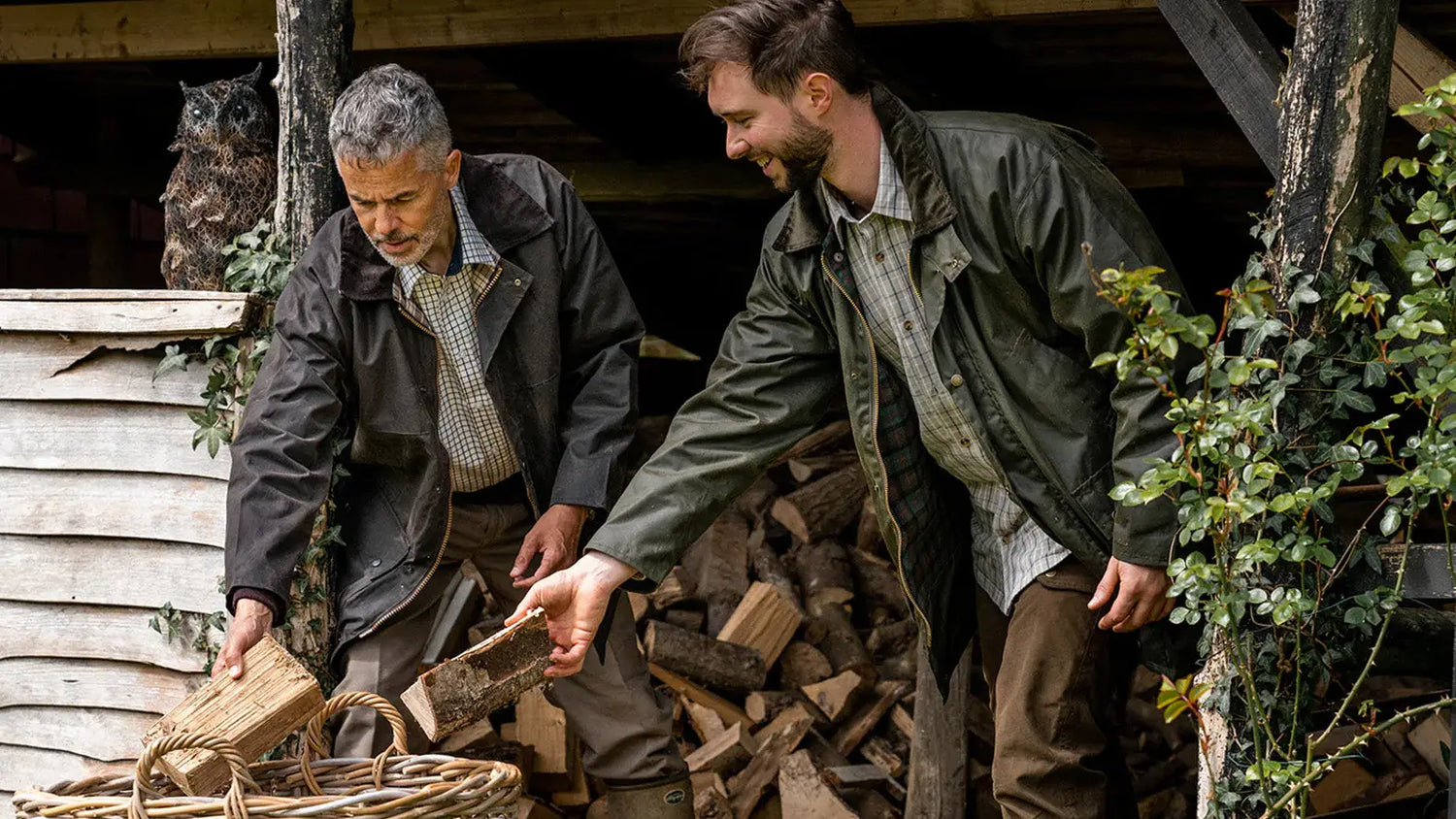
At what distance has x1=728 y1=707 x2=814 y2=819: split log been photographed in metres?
4.40

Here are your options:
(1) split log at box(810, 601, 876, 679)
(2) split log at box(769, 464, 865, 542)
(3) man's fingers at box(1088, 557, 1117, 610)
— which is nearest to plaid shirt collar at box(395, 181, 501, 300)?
(3) man's fingers at box(1088, 557, 1117, 610)

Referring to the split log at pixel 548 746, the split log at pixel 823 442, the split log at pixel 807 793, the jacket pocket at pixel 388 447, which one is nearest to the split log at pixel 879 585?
the split log at pixel 823 442

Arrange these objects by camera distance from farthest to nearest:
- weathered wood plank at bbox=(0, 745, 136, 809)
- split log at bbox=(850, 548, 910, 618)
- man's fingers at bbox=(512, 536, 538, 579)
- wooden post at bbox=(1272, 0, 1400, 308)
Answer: split log at bbox=(850, 548, 910, 618)
weathered wood plank at bbox=(0, 745, 136, 809)
man's fingers at bbox=(512, 536, 538, 579)
wooden post at bbox=(1272, 0, 1400, 308)

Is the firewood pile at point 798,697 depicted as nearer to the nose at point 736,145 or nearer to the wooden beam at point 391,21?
the wooden beam at point 391,21

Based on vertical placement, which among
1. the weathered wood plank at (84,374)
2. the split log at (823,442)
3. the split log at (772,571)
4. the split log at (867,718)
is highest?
the weathered wood plank at (84,374)

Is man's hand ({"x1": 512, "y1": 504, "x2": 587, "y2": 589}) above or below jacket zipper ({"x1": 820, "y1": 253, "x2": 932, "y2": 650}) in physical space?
below

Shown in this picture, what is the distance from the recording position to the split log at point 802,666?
4832 millimetres

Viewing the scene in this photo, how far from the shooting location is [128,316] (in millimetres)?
3777

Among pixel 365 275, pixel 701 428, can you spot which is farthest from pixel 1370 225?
pixel 365 275

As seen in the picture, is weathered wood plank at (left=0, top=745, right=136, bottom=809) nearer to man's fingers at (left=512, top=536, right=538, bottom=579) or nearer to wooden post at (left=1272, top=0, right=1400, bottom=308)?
man's fingers at (left=512, top=536, right=538, bottom=579)

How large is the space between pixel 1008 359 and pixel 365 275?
143 cm

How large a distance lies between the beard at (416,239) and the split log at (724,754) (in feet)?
6.15

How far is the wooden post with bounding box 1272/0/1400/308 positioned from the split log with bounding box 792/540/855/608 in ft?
8.57

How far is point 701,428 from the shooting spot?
10.4 feet
